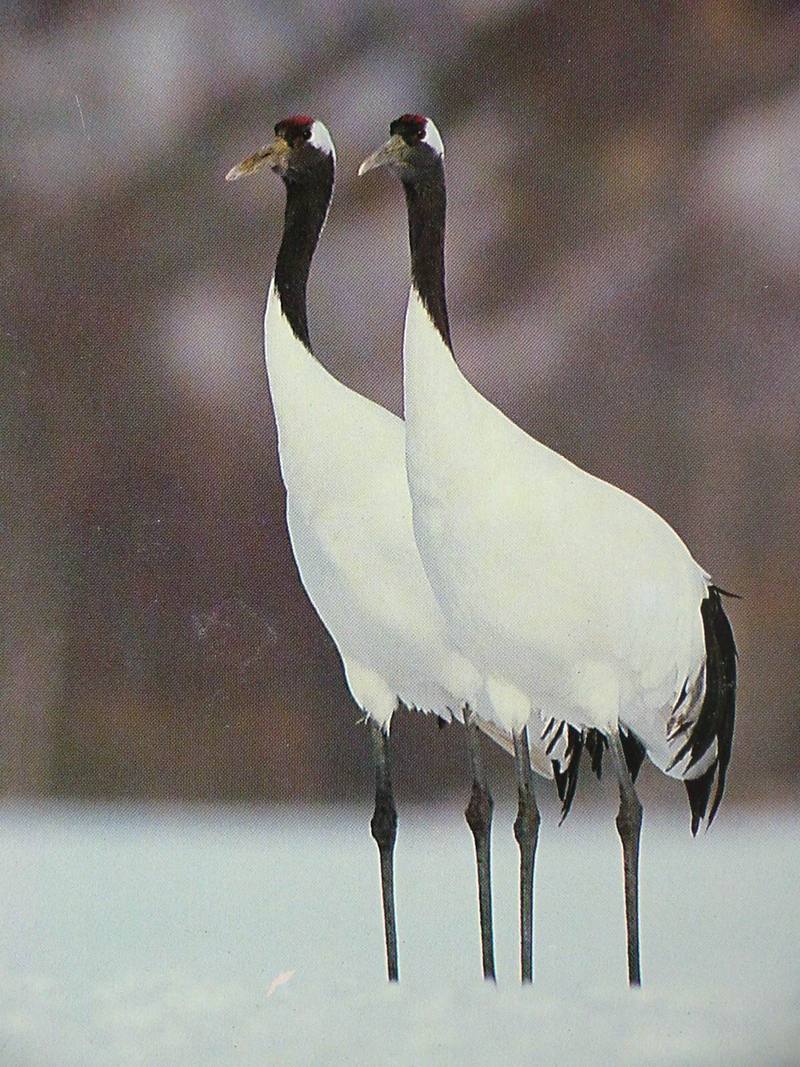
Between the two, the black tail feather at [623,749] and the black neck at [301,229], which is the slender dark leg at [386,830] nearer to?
the black tail feather at [623,749]

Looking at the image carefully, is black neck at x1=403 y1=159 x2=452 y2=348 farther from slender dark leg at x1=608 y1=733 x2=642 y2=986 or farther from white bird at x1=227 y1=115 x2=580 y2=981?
slender dark leg at x1=608 y1=733 x2=642 y2=986

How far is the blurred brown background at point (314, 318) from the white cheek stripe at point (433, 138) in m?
0.02

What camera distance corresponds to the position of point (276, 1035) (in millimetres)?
2191

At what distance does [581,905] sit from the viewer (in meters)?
2.17

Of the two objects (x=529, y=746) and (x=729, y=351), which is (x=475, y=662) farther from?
(x=729, y=351)

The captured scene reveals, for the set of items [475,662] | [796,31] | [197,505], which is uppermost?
[796,31]

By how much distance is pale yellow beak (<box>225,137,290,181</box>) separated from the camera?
7.01ft

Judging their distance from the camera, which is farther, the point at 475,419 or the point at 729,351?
the point at 729,351

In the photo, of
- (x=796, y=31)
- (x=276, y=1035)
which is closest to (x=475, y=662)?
(x=276, y=1035)

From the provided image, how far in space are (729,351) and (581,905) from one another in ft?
2.79

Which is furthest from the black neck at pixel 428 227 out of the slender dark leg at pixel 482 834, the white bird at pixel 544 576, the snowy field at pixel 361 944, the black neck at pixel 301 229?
the snowy field at pixel 361 944

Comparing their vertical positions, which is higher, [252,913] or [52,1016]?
[252,913]

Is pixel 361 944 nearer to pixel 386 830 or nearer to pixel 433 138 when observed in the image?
pixel 386 830

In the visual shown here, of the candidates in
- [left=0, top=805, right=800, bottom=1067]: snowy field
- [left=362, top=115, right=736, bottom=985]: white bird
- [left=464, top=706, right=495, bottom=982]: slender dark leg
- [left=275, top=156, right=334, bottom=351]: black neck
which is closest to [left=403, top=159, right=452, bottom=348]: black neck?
[left=362, top=115, right=736, bottom=985]: white bird
